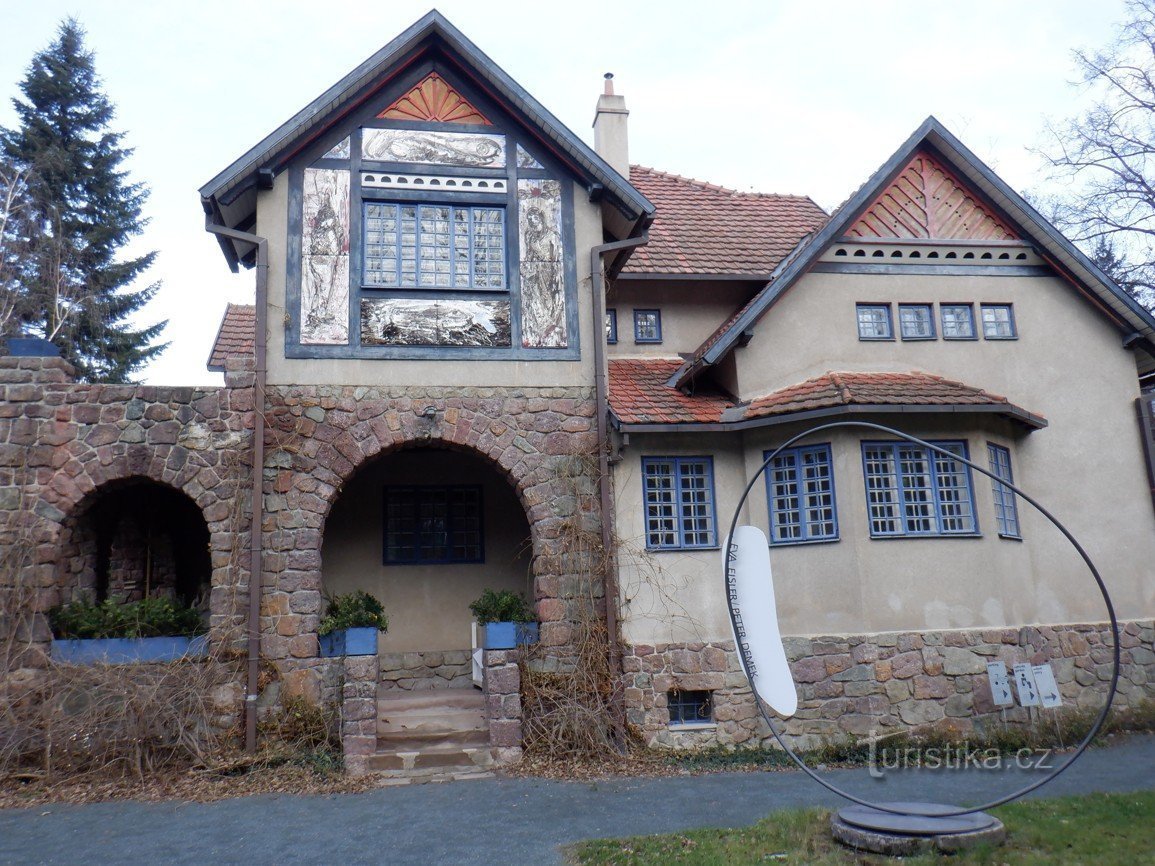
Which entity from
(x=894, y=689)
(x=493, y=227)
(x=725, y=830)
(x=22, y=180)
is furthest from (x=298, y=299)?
(x=22, y=180)

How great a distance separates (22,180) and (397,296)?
16.1 meters

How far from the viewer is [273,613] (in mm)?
11031

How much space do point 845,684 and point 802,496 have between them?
2355mm

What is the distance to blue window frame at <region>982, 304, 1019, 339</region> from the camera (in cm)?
1370

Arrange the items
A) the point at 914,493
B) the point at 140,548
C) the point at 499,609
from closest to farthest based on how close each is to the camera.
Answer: the point at 499,609, the point at 914,493, the point at 140,548

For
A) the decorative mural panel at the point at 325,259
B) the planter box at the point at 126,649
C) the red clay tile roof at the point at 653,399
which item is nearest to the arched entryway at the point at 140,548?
the planter box at the point at 126,649

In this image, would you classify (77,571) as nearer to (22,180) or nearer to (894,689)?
(894,689)

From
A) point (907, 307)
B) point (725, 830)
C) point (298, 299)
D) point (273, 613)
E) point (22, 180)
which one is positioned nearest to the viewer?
point (725, 830)

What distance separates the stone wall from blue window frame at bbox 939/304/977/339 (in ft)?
13.6

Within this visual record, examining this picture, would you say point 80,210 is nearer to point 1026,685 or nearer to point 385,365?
point 385,365

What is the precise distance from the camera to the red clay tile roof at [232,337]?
15.2 meters

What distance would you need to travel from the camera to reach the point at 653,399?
41.6ft

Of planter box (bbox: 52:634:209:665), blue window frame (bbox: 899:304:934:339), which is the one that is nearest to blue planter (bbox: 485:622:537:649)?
planter box (bbox: 52:634:209:665)

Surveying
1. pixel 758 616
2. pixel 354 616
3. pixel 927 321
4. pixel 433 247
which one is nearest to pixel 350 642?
pixel 354 616
